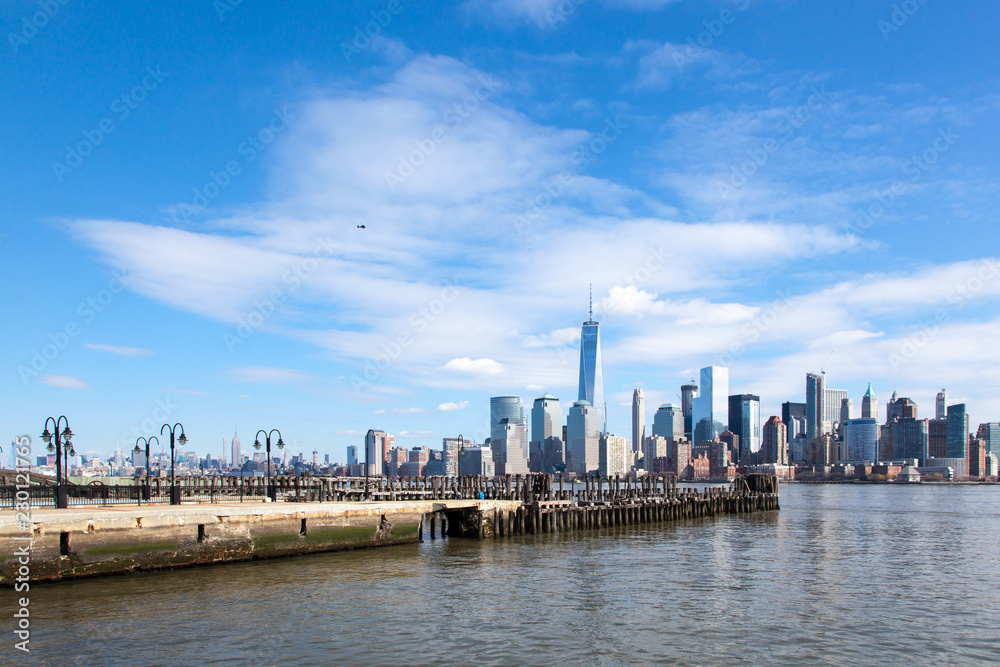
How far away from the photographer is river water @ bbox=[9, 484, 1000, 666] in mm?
21766

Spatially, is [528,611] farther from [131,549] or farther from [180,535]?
[131,549]

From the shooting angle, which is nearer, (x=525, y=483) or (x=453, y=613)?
(x=453, y=613)

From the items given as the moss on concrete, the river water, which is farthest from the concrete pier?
the river water

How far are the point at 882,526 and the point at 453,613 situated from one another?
2296 inches

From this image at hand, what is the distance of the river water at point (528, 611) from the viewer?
21.8m

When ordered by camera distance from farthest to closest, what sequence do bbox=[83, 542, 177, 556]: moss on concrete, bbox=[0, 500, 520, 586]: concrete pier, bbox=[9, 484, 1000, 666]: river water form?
bbox=[83, 542, 177, 556]: moss on concrete → bbox=[0, 500, 520, 586]: concrete pier → bbox=[9, 484, 1000, 666]: river water

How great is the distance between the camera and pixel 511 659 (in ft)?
69.7

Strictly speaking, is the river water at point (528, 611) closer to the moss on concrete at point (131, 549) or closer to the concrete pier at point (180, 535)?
the concrete pier at point (180, 535)

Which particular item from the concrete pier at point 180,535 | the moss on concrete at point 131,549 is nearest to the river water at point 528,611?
the concrete pier at point 180,535

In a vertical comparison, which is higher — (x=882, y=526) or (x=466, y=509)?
(x=466, y=509)

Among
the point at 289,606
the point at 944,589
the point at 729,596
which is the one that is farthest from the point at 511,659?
the point at 944,589

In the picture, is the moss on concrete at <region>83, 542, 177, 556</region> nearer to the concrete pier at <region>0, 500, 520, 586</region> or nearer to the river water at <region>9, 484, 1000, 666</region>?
the concrete pier at <region>0, 500, 520, 586</region>

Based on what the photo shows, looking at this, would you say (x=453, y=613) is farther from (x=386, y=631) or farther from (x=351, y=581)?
(x=351, y=581)

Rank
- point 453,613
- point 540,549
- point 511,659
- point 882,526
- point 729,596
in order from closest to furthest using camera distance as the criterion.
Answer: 1. point 511,659
2. point 453,613
3. point 729,596
4. point 540,549
5. point 882,526
